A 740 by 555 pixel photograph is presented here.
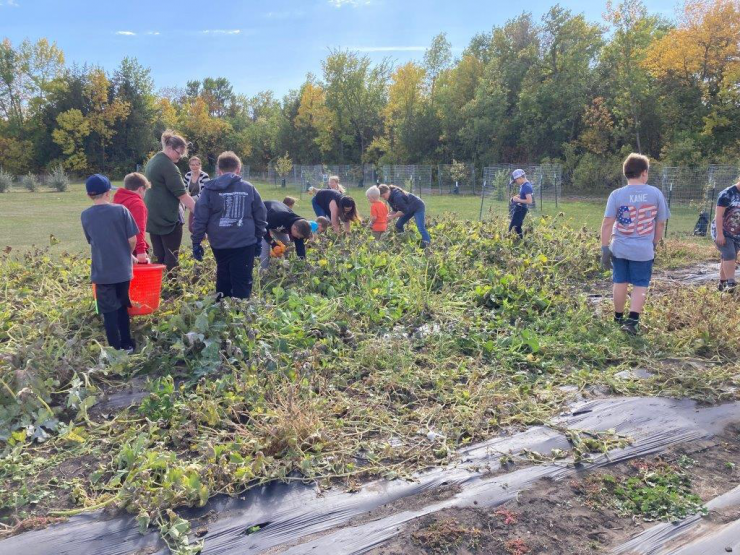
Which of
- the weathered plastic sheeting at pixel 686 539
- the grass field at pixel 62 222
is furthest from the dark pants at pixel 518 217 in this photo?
the weathered plastic sheeting at pixel 686 539

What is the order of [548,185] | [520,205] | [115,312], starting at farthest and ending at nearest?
[548,185], [520,205], [115,312]

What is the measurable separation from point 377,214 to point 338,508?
606cm

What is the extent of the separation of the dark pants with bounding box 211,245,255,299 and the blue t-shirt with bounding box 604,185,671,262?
3.19 m

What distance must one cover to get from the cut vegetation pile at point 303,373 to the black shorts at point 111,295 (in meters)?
0.31

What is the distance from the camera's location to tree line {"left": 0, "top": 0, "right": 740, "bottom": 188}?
2805cm

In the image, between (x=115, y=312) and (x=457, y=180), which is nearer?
(x=115, y=312)

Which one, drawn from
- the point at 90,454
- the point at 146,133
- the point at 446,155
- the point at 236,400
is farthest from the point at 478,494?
the point at 146,133

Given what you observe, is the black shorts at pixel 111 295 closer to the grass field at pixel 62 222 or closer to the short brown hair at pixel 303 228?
the short brown hair at pixel 303 228

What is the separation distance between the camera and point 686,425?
3512 mm

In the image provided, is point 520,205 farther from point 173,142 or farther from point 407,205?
point 173,142

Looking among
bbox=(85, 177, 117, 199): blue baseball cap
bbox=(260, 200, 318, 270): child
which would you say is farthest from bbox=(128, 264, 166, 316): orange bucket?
bbox=(260, 200, 318, 270): child

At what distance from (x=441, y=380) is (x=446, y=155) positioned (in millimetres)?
40790

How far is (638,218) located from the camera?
4.93 metres

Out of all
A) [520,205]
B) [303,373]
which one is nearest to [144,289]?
[303,373]
